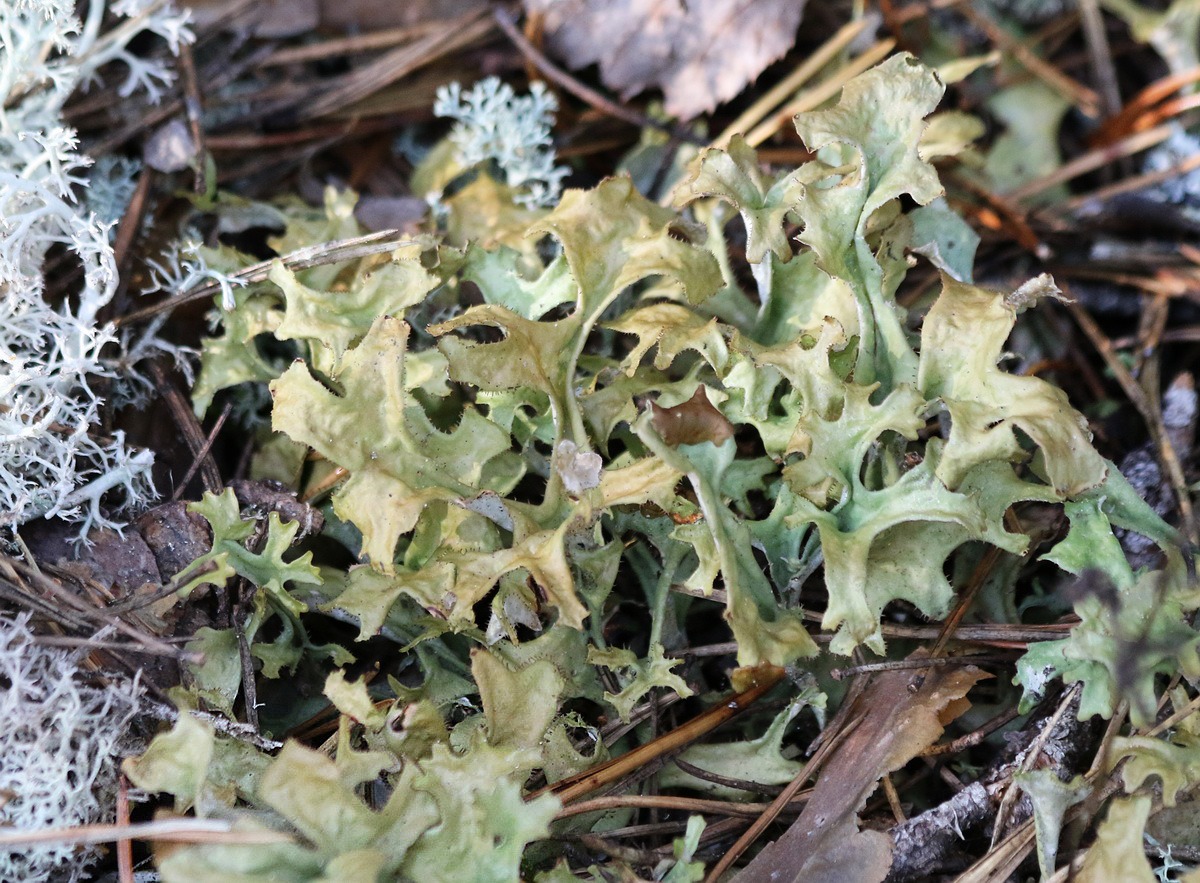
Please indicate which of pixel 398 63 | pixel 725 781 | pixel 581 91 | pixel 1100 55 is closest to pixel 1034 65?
pixel 1100 55

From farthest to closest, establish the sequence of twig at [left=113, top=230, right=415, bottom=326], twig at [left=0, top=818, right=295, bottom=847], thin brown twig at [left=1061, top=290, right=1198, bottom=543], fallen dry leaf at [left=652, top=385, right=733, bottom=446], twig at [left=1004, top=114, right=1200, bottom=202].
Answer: twig at [left=1004, top=114, right=1200, bottom=202] → twig at [left=113, top=230, right=415, bottom=326] → thin brown twig at [left=1061, top=290, right=1198, bottom=543] → fallen dry leaf at [left=652, top=385, right=733, bottom=446] → twig at [left=0, top=818, right=295, bottom=847]

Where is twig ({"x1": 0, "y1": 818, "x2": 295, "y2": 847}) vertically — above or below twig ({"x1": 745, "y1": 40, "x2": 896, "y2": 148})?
below

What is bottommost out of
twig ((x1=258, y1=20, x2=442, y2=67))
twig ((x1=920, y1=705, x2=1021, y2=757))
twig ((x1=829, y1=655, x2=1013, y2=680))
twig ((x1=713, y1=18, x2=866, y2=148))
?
twig ((x1=920, y1=705, x2=1021, y2=757))

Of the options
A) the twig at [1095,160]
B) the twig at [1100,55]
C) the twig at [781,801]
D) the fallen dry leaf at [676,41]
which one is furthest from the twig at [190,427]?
the twig at [1100,55]

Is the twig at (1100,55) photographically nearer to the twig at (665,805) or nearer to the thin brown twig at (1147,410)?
the thin brown twig at (1147,410)

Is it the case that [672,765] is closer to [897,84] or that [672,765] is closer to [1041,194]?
[897,84]

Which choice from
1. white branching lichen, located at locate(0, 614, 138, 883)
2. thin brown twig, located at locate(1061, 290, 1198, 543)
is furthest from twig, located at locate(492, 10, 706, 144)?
white branching lichen, located at locate(0, 614, 138, 883)

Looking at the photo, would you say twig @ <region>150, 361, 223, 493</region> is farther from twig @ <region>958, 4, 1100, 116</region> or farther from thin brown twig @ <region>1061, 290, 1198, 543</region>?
twig @ <region>958, 4, 1100, 116</region>
